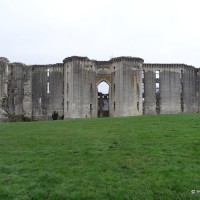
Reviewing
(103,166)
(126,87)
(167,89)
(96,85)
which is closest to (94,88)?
(96,85)

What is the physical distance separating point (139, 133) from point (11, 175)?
406 inches

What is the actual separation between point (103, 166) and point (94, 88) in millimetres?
49529

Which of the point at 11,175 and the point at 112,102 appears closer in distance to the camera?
the point at 11,175

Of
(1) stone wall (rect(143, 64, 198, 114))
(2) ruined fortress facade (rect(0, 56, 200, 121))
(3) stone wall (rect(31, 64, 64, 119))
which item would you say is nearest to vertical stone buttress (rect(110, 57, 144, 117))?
(2) ruined fortress facade (rect(0, 56, 200, 121))

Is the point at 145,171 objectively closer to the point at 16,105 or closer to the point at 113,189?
the point at 113,189

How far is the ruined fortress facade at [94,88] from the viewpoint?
204 ft

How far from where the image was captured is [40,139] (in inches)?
902

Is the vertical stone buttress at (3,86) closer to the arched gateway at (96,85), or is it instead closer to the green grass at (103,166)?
the arched gateway at (96,85)

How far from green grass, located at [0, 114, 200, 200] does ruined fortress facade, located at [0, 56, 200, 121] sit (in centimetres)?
3900

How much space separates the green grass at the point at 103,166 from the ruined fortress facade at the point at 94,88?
38999 mm

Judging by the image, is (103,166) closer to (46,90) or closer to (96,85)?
(96,85)

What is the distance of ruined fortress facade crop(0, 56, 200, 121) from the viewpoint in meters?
62.2

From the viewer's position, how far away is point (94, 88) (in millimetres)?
64812

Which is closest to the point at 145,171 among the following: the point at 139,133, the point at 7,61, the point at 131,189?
the point at 131,189
